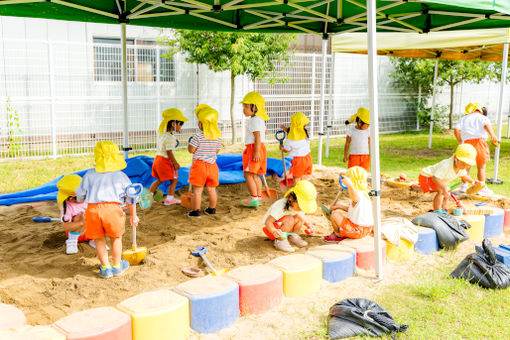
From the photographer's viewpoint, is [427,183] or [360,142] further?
A: [360,142]

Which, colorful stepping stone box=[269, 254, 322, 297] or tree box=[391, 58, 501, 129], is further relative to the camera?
tree box=[391, 58, 501, 129]

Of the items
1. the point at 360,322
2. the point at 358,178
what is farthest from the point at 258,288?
the point at 358,178

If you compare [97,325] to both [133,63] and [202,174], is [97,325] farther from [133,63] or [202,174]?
[133,63]

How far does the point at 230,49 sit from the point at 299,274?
8.09 metres

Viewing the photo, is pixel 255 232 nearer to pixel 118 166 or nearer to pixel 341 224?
pixel 341 224

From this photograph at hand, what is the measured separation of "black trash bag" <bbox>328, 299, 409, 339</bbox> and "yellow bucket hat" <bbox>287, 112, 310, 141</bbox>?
3690 mm

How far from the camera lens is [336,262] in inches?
163

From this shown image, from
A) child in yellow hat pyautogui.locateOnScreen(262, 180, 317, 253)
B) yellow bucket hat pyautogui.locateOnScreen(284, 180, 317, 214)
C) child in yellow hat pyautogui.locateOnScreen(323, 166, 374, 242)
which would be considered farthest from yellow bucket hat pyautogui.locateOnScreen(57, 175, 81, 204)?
child in yellow hat pyautogui.locateOnScreen(323, 166, 374, 242)

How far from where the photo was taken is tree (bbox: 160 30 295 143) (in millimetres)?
11070

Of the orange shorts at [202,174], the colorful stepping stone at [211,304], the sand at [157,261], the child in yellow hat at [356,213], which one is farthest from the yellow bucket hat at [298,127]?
the colorful stepping stone at [211,304]

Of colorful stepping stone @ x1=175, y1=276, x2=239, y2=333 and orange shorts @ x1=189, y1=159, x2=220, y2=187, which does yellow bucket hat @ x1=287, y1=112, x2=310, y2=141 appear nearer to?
orange shorts @ x1=189, y1=159, x2=220, y2=187

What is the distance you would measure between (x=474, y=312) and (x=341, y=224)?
4.96ft

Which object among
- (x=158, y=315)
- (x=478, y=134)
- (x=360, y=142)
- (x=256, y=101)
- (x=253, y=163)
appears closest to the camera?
(x=158, y=315)

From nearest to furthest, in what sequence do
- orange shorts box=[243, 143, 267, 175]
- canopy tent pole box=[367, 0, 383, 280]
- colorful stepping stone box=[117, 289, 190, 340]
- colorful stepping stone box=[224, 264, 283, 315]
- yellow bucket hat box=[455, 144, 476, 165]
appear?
colorful stepping stone box=[117, 289, 190, 340]
colorful stepping stone box=[224, 264, 283, 315]
canopy tent pole box=[367, 0, 383, 280]
yellow bucket hat box=[455, 144, 476, 165]
orange shorts box=[243, 143, 267, 175]
